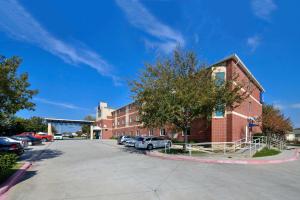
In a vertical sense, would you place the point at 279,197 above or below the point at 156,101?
below

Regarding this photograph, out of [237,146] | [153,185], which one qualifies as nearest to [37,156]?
[153,185]

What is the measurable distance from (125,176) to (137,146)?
1944 cm

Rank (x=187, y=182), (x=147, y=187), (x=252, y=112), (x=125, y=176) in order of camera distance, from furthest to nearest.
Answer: (x=252, y=112) < (x=125, y=176) < (x=187, y=182) < (x=147, y=187)

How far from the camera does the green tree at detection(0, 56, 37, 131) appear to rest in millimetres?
17250

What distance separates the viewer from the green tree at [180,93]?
21375 mm

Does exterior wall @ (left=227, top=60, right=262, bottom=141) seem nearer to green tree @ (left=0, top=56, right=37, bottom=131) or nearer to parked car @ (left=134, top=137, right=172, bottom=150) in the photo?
parked car @ (left=134, top=137, right=172, bottom=150)

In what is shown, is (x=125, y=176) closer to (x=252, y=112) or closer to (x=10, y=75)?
(x=10, y=75)

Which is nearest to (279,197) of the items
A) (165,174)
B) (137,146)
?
(165,174)

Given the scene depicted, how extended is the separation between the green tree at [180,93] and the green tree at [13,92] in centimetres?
897

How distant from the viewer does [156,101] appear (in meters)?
22.4

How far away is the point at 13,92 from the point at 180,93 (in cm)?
1164

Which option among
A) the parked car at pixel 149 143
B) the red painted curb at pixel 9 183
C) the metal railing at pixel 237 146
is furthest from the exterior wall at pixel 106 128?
the red painted curb at pixel 9 183

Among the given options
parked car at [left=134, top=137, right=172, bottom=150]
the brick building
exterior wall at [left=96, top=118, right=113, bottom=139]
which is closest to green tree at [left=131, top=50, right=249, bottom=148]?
the brick building

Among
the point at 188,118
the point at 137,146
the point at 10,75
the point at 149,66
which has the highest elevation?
the point at 149,66
